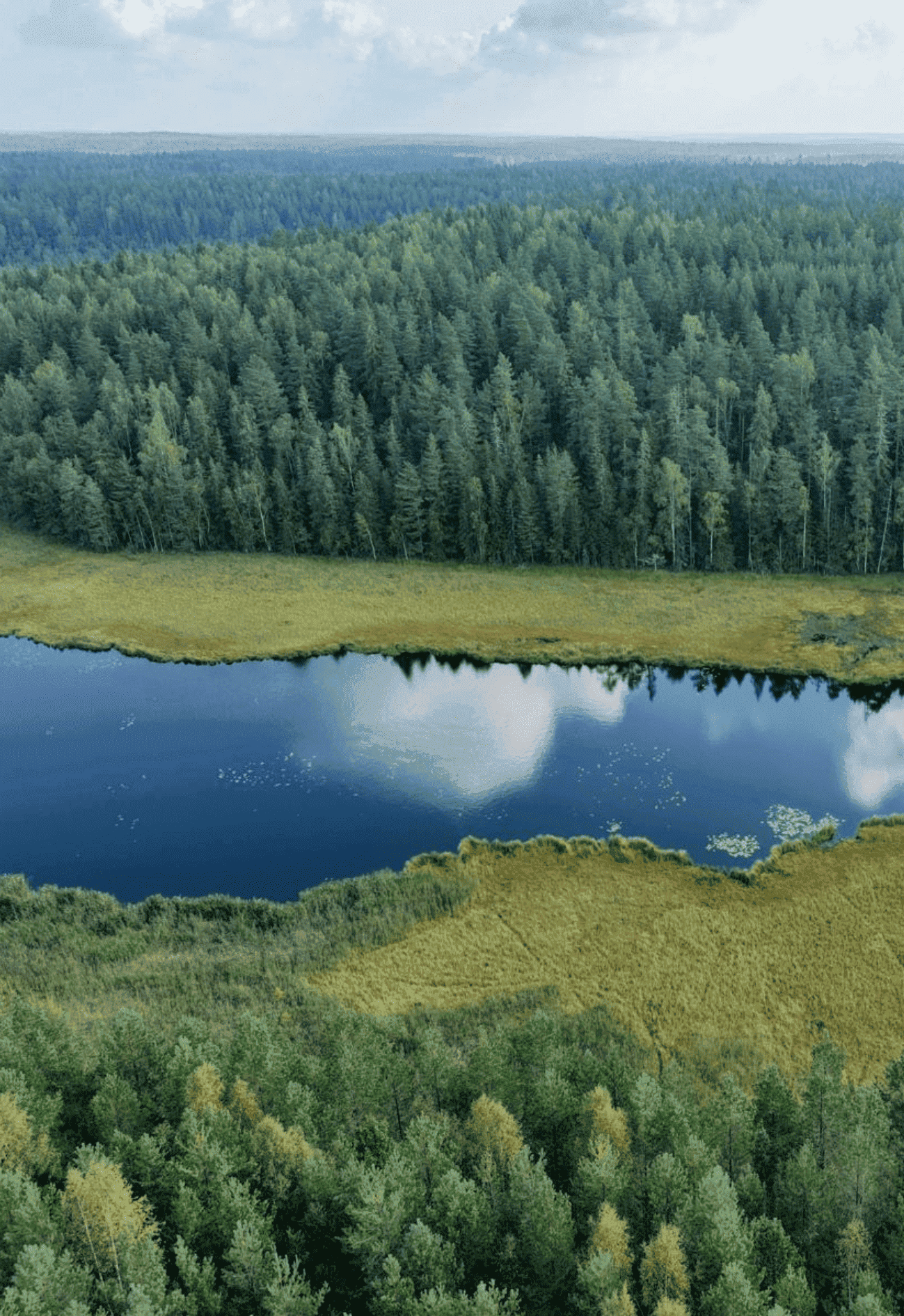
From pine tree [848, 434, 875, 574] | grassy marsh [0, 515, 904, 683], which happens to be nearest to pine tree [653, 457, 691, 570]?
grassy marsh [0, 515, 904, 683]

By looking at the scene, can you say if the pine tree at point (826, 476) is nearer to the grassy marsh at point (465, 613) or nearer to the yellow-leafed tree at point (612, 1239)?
the grassy marsh at point (465, 613)

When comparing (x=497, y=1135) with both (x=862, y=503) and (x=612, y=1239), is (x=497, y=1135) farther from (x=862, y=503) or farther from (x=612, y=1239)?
(x=862, y=503)

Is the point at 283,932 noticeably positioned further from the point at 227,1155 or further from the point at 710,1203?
the point at 710,1203

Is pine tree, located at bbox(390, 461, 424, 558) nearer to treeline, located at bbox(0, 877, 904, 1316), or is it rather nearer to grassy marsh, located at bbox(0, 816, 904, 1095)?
grassy marsh, located at bbox(0, 816, 904, 1095)

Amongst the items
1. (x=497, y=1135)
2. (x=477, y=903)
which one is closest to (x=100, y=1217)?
(x=497, y=1135)

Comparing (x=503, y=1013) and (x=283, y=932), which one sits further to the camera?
(x=283, y=932)

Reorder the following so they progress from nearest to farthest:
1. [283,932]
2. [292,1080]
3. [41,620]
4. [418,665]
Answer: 1. [292,1080]
2. [283,932]
3. [418,665]
4. [41,620]

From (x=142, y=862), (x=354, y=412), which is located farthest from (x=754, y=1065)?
(x=354, y=412)
